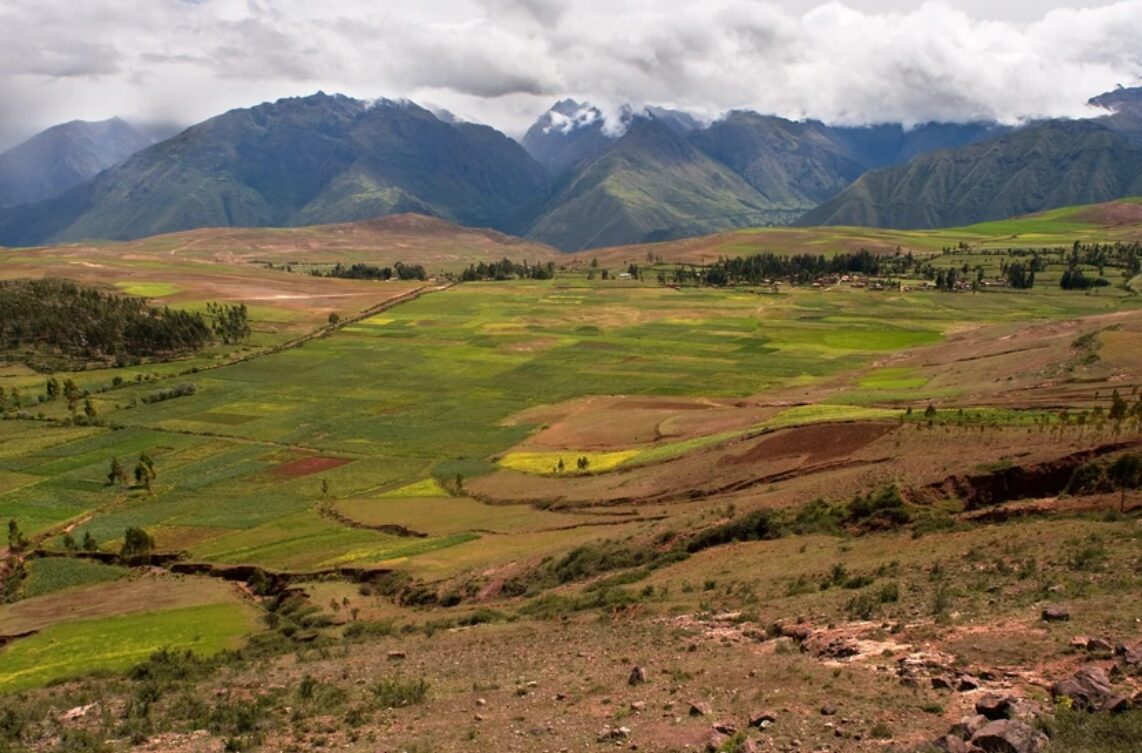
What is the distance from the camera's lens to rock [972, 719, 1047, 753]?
746 inches

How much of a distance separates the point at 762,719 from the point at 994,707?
587 cm

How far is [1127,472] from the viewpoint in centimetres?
4188

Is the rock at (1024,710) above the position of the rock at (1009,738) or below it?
below

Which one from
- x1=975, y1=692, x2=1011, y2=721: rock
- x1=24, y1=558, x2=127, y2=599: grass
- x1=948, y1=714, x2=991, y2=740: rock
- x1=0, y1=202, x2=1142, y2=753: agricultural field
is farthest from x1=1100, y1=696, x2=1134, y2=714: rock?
x1=24, y1=558, x2=127, y2=599: grass

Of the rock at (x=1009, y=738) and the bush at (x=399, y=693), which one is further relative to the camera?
the bush at (x=399, y=693)

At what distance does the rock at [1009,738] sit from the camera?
1895 cm

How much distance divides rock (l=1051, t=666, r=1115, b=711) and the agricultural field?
4.05 ft

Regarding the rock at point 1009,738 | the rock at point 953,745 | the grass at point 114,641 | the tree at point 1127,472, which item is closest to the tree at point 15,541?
the grass at point 114,641

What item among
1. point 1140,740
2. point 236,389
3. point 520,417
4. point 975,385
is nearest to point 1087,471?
point 1140,740

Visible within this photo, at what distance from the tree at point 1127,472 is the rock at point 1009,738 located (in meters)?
27.3

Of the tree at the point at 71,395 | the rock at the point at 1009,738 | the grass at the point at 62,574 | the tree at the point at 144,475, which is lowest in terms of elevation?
the grass at the point at 62,574

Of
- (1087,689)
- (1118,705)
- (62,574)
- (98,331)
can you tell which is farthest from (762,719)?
(98,331)

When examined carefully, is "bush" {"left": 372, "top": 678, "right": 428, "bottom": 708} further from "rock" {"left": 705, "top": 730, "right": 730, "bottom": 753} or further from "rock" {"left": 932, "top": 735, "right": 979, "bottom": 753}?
"rock" {"left": 932, "top": 735, "right": 979, "bottom": 753}

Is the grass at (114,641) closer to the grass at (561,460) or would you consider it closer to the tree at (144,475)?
the grass at (561,460)
